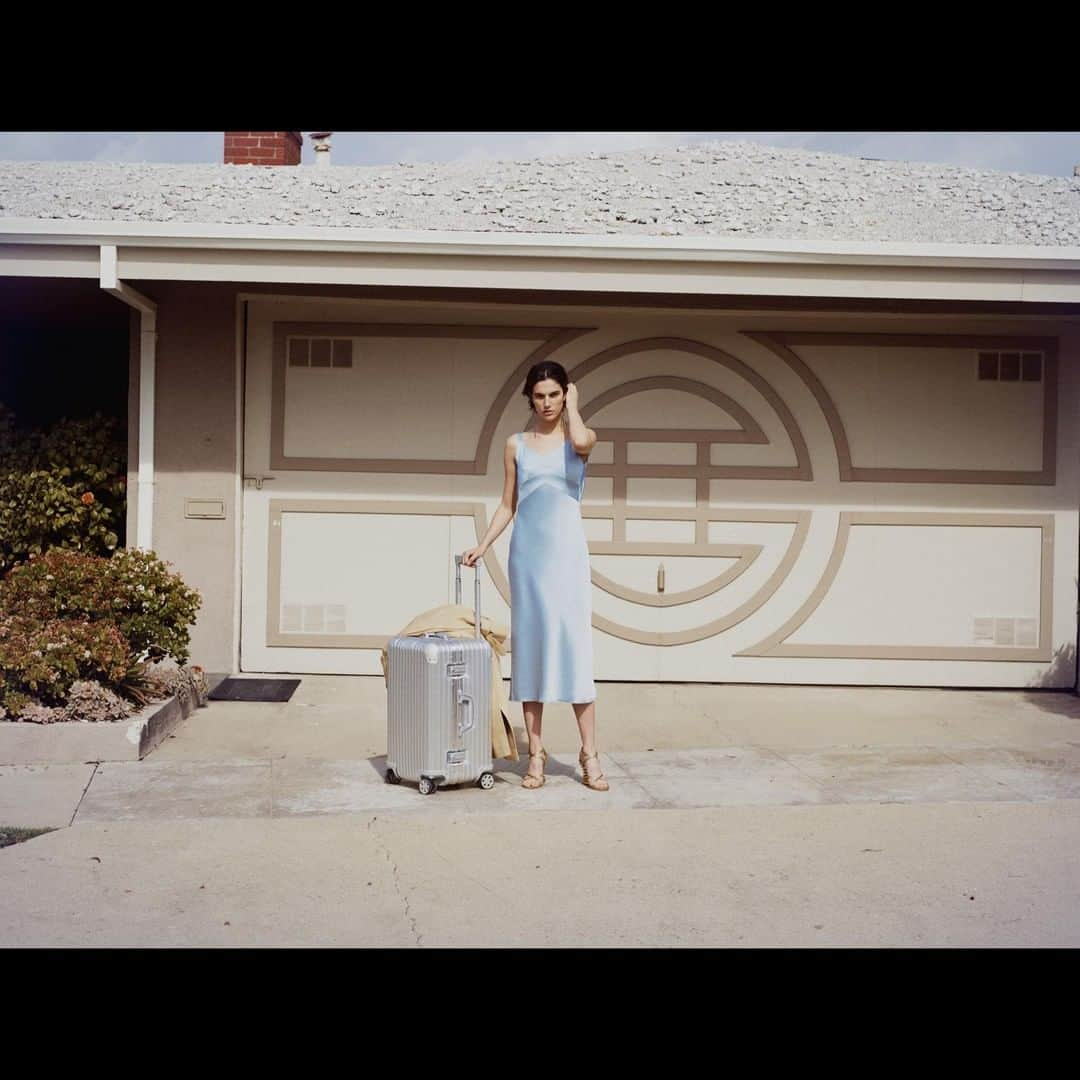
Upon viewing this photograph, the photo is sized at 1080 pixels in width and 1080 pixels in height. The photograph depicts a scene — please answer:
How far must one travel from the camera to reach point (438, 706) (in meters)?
5.55

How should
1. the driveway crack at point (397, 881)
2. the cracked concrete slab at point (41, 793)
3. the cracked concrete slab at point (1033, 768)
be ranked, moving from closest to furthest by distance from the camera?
the driveway crack at point (397, 881)
the cracked concrete slab at point (41, 793)
the cracked concrete slab at point (1033, 768)

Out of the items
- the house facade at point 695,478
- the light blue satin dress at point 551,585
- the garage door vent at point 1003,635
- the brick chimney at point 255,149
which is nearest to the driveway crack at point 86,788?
the light blue satin dress at point 551,585

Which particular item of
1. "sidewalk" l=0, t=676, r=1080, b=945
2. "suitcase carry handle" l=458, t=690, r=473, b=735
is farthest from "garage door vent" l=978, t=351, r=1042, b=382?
"suitcase carry handle" l=458, t=690, r=473, b=735

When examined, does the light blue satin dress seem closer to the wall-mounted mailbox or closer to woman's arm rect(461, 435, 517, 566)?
woman's arm rect(461, 435, 517, 566)

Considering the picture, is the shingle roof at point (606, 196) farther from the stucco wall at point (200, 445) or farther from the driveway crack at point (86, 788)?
the driveway crack at point (86, 788)

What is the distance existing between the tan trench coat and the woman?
0.23 metres

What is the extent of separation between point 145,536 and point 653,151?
6.29 m

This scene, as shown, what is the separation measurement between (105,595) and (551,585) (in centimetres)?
263

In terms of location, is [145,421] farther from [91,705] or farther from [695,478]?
[695,478]

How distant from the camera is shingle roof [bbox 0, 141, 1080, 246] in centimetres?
860

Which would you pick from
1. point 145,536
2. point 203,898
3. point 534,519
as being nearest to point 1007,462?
point 534,519

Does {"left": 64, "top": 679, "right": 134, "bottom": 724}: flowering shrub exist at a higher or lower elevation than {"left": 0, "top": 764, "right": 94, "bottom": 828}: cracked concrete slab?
higher

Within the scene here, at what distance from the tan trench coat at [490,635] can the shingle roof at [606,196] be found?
3052mm

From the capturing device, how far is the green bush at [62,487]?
8562mm
